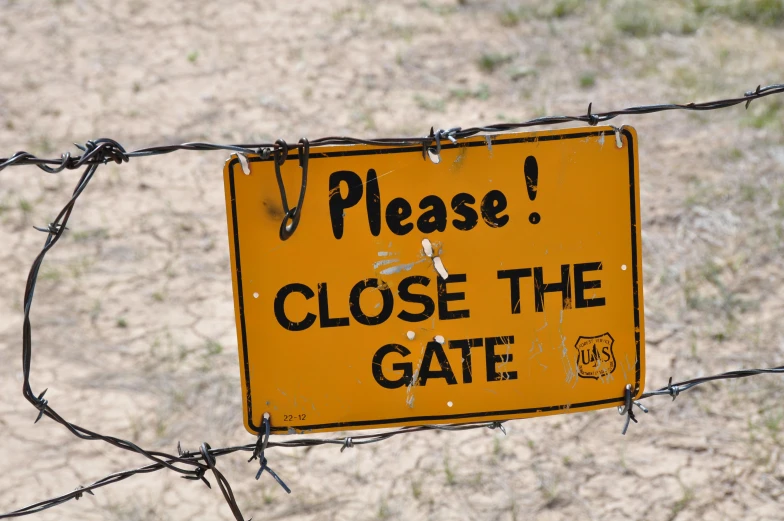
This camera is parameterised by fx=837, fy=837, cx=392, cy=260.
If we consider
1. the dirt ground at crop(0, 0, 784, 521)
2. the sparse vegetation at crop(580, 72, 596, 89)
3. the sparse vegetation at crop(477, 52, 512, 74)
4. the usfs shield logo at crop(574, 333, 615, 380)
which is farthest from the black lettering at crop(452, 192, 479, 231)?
the sparse vegetation at crop(477, 52, 512, 74)

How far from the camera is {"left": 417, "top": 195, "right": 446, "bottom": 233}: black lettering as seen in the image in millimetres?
1670

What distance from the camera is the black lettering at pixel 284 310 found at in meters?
1.69

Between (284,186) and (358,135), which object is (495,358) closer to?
(284,186)

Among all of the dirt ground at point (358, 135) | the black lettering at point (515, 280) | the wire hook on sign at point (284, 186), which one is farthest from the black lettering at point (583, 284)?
the dirt ground at point (358, 135)

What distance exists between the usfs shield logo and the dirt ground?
101 centimetres

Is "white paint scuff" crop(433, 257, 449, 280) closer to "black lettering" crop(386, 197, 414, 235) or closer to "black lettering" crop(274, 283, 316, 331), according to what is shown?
"black lettering" crop(386, 197, 414, 235)

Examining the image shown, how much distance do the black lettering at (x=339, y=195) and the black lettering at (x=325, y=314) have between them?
121 millimetres

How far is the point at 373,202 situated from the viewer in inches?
65.3

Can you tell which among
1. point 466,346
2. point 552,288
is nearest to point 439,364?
point 466,346

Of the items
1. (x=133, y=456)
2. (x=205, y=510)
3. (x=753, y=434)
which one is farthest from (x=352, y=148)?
(x=753, y=434)

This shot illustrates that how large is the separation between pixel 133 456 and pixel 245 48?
3.57 metres

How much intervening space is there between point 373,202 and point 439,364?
371 millimetres

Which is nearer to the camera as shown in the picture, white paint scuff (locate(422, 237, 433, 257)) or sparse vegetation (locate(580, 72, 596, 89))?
white paint scuff (locate(422, 237, 433, 257))

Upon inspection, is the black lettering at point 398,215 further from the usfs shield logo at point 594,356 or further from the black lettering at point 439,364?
the usfs shield logo at point 594,356
